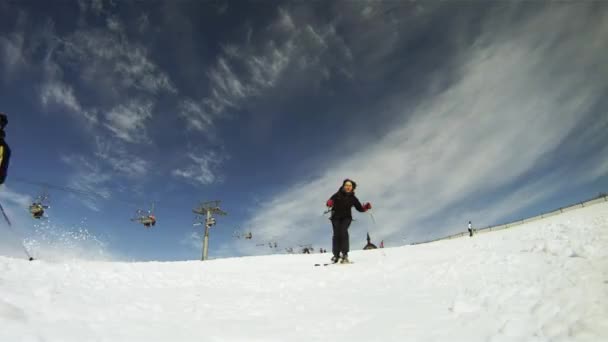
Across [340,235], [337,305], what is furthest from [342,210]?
[337,305]

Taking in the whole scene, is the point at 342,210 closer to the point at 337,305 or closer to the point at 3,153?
the point at 337,305

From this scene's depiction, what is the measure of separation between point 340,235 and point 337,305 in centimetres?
541

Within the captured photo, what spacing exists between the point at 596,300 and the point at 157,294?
461cm

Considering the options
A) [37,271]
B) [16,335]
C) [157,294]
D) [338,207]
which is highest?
[338,207]

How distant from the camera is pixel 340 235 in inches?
377

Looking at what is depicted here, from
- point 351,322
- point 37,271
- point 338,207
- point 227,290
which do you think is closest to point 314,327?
point 351,322

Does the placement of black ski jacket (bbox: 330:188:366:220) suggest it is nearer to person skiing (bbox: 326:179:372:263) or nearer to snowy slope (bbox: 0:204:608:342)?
person skiing (bbox: 326:179:372:263)

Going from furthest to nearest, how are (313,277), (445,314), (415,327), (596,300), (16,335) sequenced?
1. (313,277)
2. (445,314)
3. (415,327)
4. (596,300)
5. (16,335)

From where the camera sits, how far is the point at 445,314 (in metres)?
3.44

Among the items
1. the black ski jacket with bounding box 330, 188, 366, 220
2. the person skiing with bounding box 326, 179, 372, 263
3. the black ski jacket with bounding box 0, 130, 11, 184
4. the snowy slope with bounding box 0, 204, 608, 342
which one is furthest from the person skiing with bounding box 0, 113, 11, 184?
the black ski jacket with bounding box 330, 188, 366, 220

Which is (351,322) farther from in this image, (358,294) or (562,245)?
(562,245)

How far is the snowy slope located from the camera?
2689mm

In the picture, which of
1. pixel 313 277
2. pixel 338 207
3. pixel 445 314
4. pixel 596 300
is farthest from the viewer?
pixel 338 207

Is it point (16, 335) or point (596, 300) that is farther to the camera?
point (596, 300)
